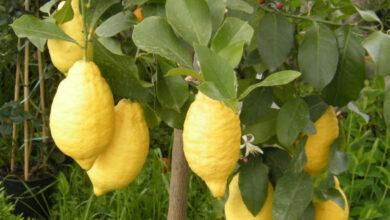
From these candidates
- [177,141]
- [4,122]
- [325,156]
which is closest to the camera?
[325,156]

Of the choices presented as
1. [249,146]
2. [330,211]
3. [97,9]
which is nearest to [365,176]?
[330,211]

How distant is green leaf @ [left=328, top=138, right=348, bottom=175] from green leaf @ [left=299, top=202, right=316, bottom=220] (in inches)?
3.3

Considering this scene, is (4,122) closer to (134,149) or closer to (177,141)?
(177,141)

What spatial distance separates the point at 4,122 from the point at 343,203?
1.33 metres

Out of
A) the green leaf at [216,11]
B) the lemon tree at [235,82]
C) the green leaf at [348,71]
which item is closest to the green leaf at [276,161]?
the lemon tree at [235,82]

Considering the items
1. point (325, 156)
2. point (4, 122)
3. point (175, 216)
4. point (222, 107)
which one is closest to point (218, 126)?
point (222, 107)

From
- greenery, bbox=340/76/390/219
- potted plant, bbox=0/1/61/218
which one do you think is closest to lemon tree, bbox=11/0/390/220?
greenery, bbox=340/76/390/219

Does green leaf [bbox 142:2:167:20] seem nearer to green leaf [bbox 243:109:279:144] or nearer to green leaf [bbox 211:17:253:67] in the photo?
green leaf [bbox 211:17:253:67]

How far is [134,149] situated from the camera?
45 cm

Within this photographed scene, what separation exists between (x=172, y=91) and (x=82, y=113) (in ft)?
0.32

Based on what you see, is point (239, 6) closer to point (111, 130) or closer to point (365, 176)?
point (111, 130)

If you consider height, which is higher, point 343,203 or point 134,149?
point 134,149

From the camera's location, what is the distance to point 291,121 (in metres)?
0.48

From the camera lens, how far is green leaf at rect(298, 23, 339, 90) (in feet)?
1.47
